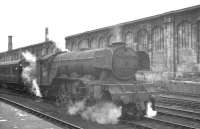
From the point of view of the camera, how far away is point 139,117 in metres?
10.2

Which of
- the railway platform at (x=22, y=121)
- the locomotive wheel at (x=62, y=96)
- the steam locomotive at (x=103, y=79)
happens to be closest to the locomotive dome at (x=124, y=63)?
the steam locomotive at (x=103, y=79)

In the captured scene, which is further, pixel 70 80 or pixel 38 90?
pixel 38 90

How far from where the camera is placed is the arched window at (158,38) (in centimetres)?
2233

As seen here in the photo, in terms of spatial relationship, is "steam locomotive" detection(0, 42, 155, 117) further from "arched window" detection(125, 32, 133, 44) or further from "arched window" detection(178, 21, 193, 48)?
"arched window" detection(125, 32, 133, 44)

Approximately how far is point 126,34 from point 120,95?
16802 millimetres

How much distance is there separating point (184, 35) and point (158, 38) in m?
2.44

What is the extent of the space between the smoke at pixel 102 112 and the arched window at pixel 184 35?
12.2 meters

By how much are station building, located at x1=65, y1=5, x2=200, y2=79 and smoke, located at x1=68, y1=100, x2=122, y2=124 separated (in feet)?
37.6

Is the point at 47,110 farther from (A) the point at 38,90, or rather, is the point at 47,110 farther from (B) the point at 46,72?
(A) the point at 38,90

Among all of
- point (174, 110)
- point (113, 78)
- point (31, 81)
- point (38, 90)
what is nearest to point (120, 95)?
point (113, 78)

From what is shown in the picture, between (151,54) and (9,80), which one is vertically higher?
(151,54)

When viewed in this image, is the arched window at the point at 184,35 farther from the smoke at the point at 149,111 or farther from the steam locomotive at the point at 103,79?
the smoke at the point at 149,111

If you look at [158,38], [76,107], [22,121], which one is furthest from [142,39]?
[22,121]

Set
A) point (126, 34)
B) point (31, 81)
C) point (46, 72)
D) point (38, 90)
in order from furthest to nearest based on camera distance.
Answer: point (126, 34), point (31, 81), point (38, 90), point (46, 72)
